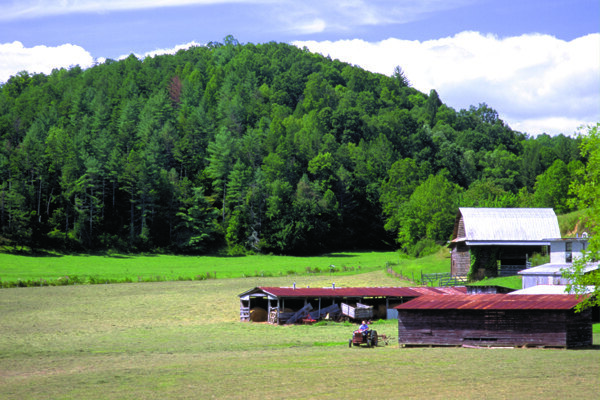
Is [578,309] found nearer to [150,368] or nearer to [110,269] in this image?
[150,368]

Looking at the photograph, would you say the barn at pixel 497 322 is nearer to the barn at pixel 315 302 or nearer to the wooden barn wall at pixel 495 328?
the wooden barn wall at pixel 495 328

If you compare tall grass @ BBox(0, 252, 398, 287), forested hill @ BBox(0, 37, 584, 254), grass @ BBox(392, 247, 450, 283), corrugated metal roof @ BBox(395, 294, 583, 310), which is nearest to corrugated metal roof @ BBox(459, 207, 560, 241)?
grass @ BBox(392, 247, 450, 283)

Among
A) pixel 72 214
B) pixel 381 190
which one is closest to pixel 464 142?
pixel 381 190

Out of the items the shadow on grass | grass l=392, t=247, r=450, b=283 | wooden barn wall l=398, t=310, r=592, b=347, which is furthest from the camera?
the shadow on grass

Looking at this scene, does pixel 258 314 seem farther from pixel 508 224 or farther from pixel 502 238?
pixel 508 224

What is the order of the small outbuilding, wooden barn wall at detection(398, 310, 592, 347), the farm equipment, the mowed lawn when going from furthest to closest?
1. the small outbuilding
2. the farm equipment
3. wooden barn wall at detection(398, 310, 592, 347)
4. the mowed lawn

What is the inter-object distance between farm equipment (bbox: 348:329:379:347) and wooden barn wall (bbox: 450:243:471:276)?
31.8 m

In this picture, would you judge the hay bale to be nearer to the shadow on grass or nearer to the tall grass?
the tall grass

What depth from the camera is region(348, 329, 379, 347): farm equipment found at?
36.0m

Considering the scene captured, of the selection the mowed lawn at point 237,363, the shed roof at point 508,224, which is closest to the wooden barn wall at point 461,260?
the shed roof at point 508,224

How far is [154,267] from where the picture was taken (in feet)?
311

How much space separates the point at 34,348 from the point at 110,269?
55.4 meters

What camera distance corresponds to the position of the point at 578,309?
31.0m

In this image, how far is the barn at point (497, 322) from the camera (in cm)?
3444
